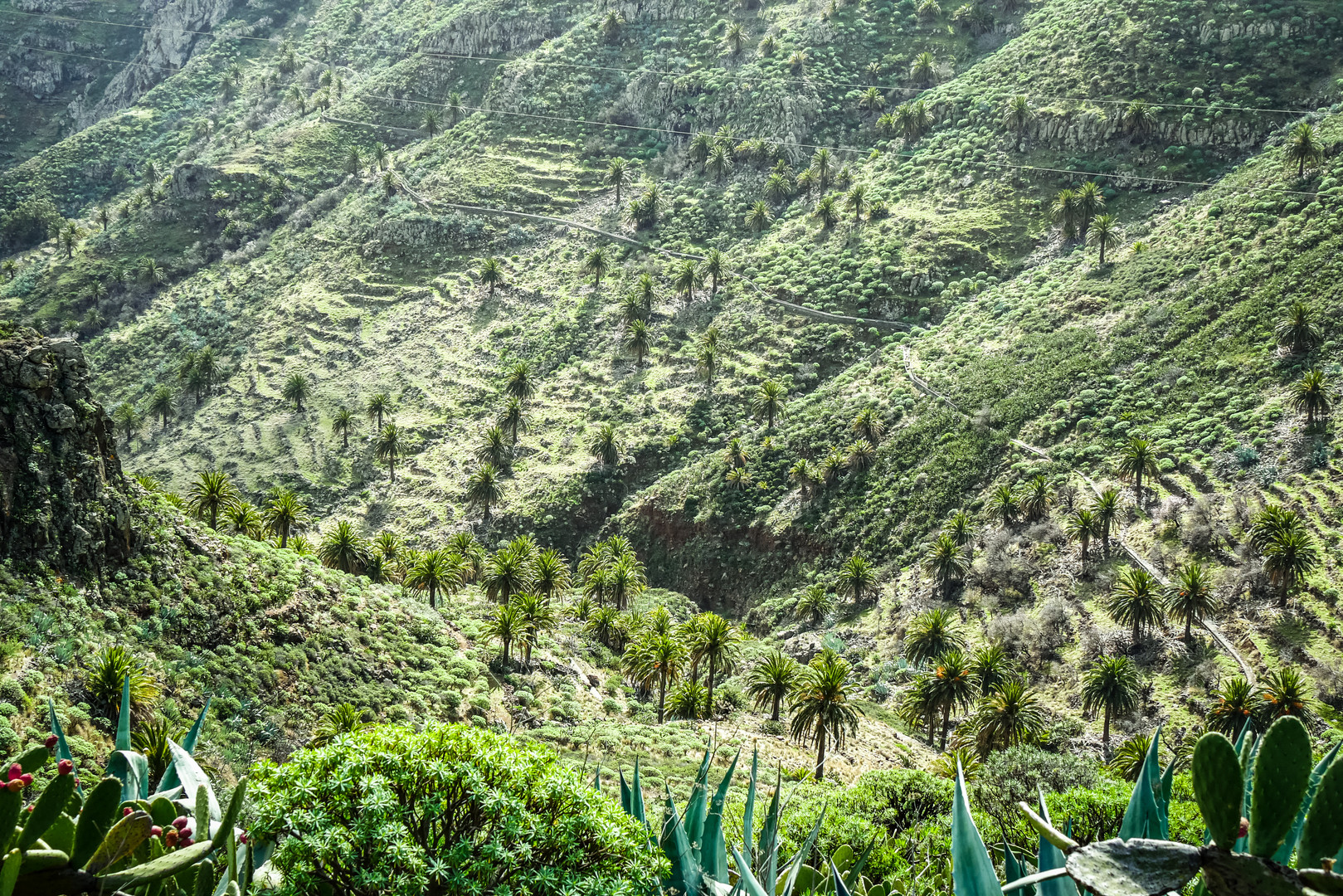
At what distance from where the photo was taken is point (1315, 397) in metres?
50.9

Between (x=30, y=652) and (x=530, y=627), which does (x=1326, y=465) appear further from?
(x=30, y=652)

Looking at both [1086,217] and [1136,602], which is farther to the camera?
[1086,217]

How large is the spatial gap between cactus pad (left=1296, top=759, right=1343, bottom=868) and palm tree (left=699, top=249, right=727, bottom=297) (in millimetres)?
85198

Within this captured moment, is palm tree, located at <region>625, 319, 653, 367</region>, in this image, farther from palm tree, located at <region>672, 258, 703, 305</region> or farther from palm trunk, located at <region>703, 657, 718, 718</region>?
palm trunk, located at <region>703, 657, 718, 718</region>

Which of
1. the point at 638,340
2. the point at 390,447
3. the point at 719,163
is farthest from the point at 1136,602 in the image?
the point at 719,163

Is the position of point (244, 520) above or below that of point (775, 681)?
above

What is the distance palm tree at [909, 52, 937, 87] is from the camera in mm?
108812

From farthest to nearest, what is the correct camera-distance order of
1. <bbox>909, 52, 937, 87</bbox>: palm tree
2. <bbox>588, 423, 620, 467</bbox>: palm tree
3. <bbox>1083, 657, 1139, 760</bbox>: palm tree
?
<bbox>909, 52, 937, 87</bbox>: palm tree → <bbox>588, 423, 620, 467</bbox>: palm tree → <bbox>1083, 657, 1139, 760</bbox>: palm tree

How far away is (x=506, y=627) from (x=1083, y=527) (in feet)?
106

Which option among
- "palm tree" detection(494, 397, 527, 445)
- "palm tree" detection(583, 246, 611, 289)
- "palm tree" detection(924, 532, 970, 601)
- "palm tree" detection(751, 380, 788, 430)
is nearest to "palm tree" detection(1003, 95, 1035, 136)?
"palm tree" detection(751, 380, 788, 430)

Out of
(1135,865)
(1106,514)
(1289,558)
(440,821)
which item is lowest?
(1106,514)

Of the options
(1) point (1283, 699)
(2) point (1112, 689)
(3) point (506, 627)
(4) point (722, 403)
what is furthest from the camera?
(4) point (722, 403)

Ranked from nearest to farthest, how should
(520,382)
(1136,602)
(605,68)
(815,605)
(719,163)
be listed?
1. (1136,602)
2. (815,605)
3. (520,382)
4. (719,163)
5. (605,68)

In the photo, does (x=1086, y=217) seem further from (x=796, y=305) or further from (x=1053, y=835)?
(x=1053, y=835)
